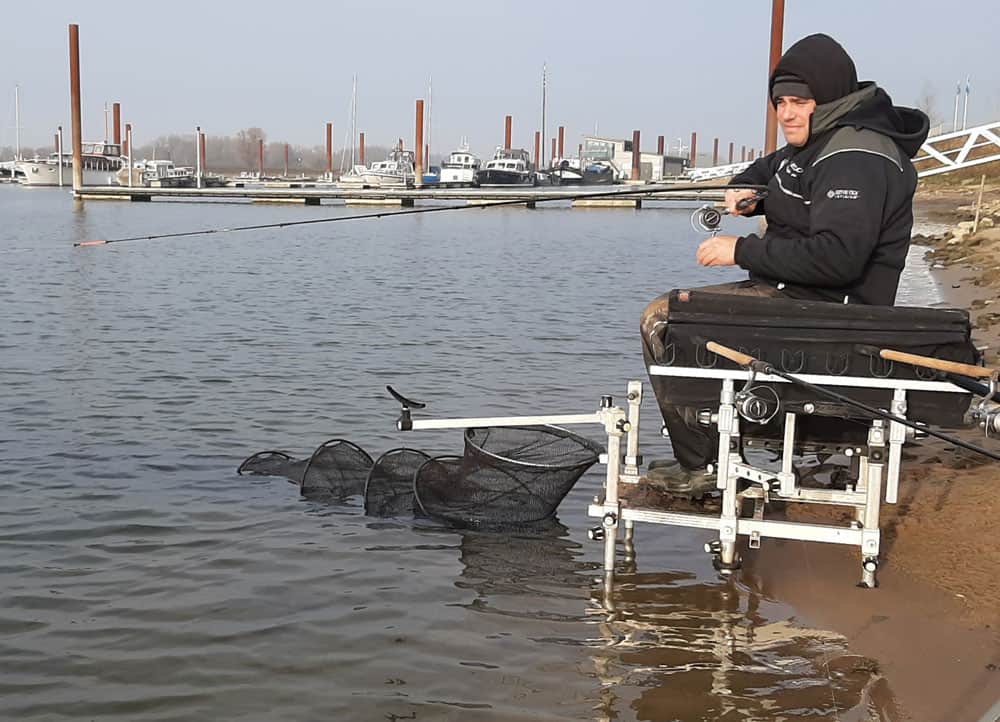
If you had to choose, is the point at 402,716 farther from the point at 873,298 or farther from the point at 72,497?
the point at 72,497

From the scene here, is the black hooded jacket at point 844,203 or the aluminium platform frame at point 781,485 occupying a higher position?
the black hooded jacket at point 844,203

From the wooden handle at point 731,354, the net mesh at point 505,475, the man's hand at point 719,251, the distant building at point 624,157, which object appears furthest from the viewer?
the distant building at point 624,157

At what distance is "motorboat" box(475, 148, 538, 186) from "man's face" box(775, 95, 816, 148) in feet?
259

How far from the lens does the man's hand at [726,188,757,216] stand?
17.0 ft

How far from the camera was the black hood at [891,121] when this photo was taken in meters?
4.69

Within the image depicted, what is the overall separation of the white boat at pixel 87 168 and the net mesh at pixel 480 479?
3363 inches

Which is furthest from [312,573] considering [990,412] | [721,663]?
[990,412]

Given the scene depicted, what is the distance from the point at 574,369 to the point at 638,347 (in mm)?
2278

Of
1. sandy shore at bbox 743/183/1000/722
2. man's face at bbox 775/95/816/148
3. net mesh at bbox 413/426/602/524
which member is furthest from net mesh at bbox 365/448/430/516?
man's face at bbox 775/95/816/148

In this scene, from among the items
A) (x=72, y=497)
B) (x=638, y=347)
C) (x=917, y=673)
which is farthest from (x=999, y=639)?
(x=638, y=347)

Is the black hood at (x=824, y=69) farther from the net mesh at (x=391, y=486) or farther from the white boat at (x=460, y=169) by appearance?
the white boat at (x=460, y=169)

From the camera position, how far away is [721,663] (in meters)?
4.85

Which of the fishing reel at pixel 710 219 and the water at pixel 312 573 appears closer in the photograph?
the water at pixel 312 573

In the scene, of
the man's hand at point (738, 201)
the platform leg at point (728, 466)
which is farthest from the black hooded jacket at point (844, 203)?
the platform leg at point (728, 466)
